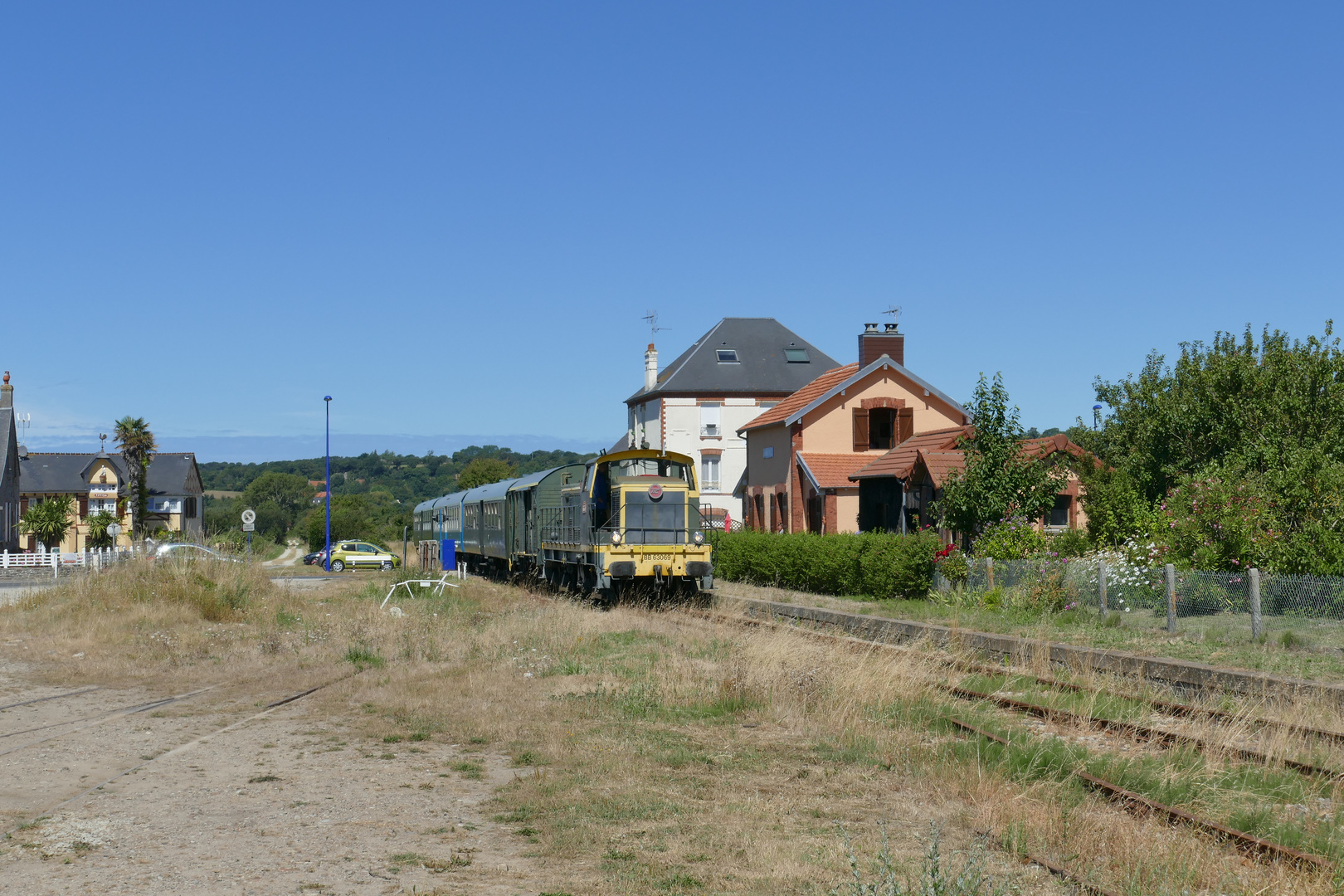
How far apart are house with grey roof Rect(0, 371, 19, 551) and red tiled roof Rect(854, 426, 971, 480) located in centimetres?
4930

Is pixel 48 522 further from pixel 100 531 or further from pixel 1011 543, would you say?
pixel 1011 543

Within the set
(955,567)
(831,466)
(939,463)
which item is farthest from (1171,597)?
(831,466)

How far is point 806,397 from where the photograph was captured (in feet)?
145

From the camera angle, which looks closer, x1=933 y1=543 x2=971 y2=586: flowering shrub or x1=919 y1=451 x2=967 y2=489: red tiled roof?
x1=933 y1=543 x2=971 y2=586: flowering shrub

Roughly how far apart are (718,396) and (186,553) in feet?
137

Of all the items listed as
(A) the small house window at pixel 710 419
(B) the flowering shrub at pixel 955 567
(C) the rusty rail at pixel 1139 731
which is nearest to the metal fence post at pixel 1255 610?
(C) the rusty rail at pixel 1139 731

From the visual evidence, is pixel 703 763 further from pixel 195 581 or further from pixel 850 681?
pixel 195 581

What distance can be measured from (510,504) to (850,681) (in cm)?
2444

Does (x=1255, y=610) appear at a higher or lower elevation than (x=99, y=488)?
lower

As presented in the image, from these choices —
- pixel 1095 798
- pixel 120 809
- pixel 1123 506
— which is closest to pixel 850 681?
pixel 1095 798

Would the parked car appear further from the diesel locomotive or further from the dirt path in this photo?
the dirt path

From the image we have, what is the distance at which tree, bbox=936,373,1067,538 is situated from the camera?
25.6 meters

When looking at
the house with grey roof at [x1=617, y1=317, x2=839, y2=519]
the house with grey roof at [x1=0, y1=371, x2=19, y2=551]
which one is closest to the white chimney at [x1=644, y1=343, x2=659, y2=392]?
the house with grey roof at [x1=617, y1=317, x2=839, y2=519]

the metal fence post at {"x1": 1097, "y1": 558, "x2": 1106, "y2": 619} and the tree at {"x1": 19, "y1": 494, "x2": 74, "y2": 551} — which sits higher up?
the tree at {"x1": 19, "y1": 494, "x2": 74, "y2": 551}
